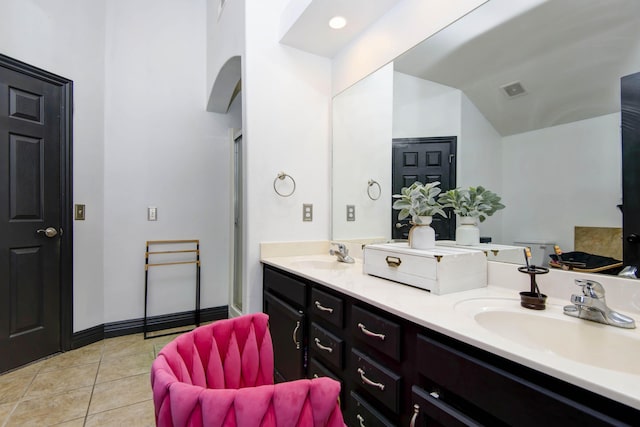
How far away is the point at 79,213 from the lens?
8.09ft

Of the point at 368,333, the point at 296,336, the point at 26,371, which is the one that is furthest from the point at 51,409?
the point at 368,333

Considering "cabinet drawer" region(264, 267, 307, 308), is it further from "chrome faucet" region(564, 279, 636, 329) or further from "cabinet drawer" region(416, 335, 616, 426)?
"chrome faucet" region(564, 279, 636, 329)

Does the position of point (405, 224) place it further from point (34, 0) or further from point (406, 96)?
point (34, 0)

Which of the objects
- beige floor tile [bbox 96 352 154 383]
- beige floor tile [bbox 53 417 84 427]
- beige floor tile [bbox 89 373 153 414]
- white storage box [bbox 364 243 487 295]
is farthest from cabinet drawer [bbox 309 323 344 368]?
beige floor tile [bbox 96 352 154 383]

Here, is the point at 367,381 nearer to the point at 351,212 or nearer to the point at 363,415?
the point at 363,415

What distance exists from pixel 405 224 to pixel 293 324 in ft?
2.68

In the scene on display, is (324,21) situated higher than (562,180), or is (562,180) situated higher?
(324,21)

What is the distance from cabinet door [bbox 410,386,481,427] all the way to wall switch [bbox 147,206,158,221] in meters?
2.70

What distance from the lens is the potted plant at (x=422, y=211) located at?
4.54ft

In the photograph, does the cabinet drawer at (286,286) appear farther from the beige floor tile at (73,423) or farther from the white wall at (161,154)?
the white wall at (161,154)

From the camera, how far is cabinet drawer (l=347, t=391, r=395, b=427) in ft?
3.33

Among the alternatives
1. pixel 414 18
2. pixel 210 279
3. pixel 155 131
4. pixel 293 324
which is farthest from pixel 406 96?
pixel 210 279

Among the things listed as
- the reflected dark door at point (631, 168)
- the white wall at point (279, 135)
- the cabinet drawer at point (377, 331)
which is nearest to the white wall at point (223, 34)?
the white wall at point (279, 135)

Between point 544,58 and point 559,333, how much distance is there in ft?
3.13
